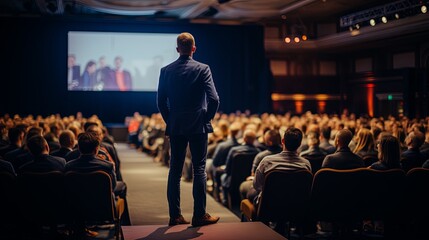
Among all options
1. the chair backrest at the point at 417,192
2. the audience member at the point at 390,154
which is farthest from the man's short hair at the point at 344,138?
the chair backrest at the point at 417,192

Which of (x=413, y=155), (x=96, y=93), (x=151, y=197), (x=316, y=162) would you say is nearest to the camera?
(x=413, y=155)

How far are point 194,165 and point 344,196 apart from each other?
1.41 metres

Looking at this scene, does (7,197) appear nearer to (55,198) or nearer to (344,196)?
(55,198)

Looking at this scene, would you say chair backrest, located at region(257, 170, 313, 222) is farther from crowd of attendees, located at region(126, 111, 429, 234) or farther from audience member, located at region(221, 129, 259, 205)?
audience member, located at region(221, 129, 259, 205)

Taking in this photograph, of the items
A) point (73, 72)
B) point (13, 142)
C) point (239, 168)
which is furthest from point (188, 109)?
point (73, 72)

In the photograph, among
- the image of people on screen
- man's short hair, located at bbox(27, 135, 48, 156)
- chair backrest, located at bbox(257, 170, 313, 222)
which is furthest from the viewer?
the image of people on screen

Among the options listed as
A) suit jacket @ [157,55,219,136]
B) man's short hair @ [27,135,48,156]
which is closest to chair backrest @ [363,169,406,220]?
suit jacket @ [157,55,219,136]

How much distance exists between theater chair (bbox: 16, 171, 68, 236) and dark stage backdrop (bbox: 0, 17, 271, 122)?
15316 mm

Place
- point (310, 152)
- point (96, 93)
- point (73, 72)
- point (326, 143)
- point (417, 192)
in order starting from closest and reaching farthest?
point (417, 192)
point (310, 152)
point (326, 143)
point (73, 72)
point (96, 93)

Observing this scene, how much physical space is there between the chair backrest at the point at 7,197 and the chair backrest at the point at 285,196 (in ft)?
6.57

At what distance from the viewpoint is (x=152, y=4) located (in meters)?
17.4

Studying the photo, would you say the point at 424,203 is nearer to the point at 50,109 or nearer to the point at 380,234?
the point at 380,234

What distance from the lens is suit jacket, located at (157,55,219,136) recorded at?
421cm

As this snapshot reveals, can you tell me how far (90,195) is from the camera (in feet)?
15.7
